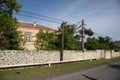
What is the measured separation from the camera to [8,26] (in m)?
21.7

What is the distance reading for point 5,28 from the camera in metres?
21.6

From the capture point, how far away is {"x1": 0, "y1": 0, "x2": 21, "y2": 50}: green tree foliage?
2145 centimetres

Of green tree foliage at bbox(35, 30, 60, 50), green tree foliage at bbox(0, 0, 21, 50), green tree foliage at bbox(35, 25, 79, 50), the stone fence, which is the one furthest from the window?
green tree foliage at bbox(0, 0, 21, 50)

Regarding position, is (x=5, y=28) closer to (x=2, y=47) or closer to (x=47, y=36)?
(x=2, y=47)

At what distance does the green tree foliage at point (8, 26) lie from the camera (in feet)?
70.4

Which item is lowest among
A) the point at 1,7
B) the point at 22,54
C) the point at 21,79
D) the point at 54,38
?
the point at 21,79

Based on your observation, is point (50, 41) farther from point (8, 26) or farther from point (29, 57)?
point (8, 26)

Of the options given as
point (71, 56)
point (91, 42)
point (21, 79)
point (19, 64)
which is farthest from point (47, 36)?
point (91, 42)

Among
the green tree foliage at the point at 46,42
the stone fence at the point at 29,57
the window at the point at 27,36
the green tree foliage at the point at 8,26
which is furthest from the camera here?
the window at the point at 27,36

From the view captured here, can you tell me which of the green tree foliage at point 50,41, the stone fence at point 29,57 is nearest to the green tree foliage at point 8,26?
the stone fence at point 29,57

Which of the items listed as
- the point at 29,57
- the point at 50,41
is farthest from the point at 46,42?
A: the point at 29,57

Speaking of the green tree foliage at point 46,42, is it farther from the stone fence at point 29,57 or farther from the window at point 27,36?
the window at point 27,36

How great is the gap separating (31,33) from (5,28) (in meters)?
22.0

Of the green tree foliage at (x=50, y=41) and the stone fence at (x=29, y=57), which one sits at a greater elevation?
the green tree foliage at (x=50, y=41)
